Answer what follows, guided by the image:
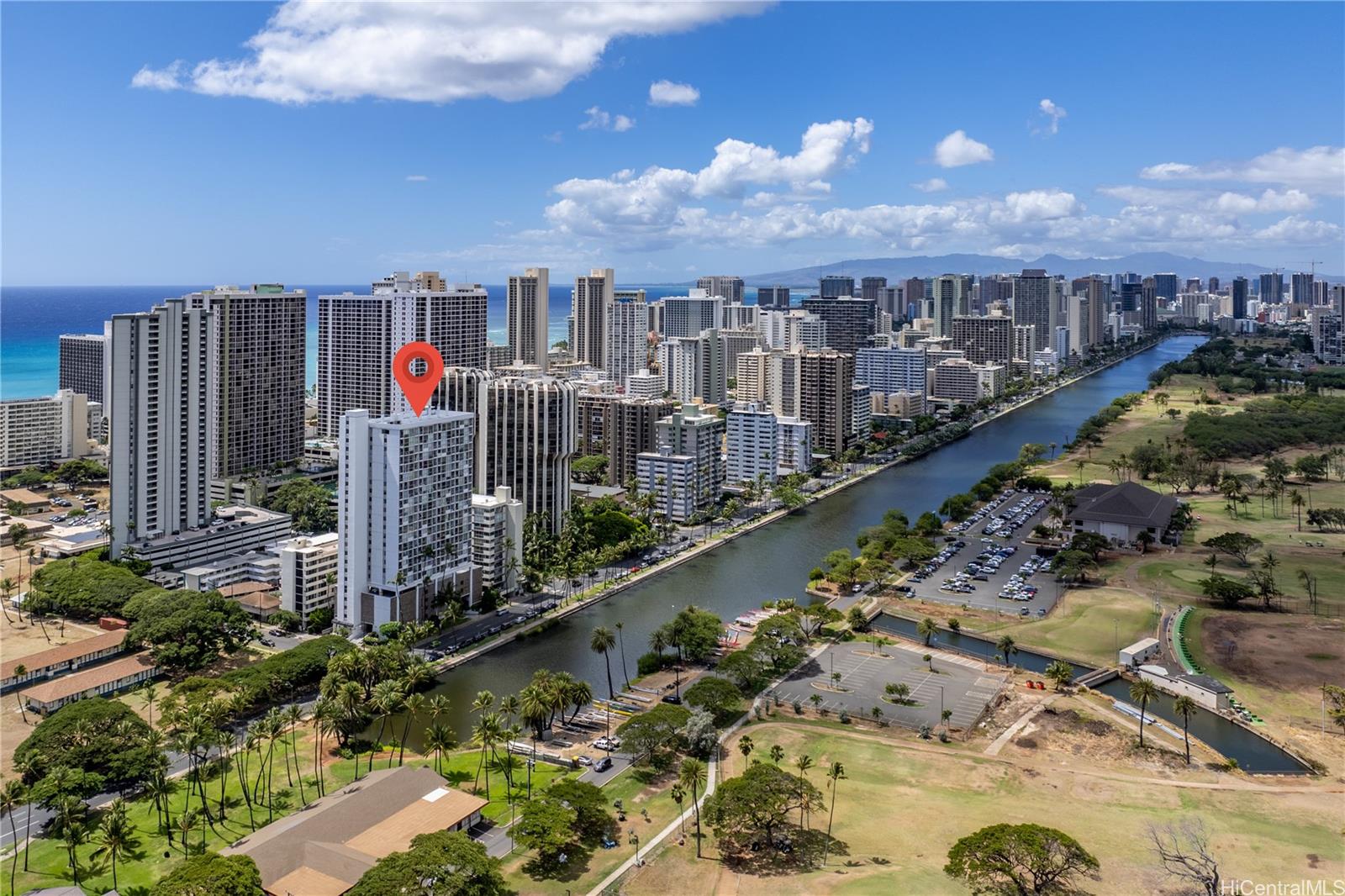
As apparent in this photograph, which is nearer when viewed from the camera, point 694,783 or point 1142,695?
point 694,783

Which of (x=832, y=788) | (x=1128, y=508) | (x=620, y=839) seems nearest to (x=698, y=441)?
(x=1128, y=508)

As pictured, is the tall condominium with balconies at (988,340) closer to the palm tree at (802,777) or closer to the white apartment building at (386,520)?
Result: the white apartment building at (386,520)

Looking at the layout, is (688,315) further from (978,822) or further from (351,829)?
(351,829)

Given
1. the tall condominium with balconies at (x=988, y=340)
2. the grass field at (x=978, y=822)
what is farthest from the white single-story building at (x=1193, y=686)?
the tall condominium with balconies at (x=988, y=340)

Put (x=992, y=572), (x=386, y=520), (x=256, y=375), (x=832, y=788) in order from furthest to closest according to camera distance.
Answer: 1. (x=256, y=375)
2. (x=992, y=572)
3. (x=386, y=520)
4. (x=832, y=788)

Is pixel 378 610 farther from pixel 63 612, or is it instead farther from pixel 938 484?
pixel 938 484

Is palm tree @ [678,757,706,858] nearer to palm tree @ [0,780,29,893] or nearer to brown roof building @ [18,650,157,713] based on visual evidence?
palm tree @ [0,780,29,893]

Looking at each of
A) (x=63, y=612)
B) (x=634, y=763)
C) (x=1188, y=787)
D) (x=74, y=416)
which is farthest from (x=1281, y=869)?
(x=74, y=416)
